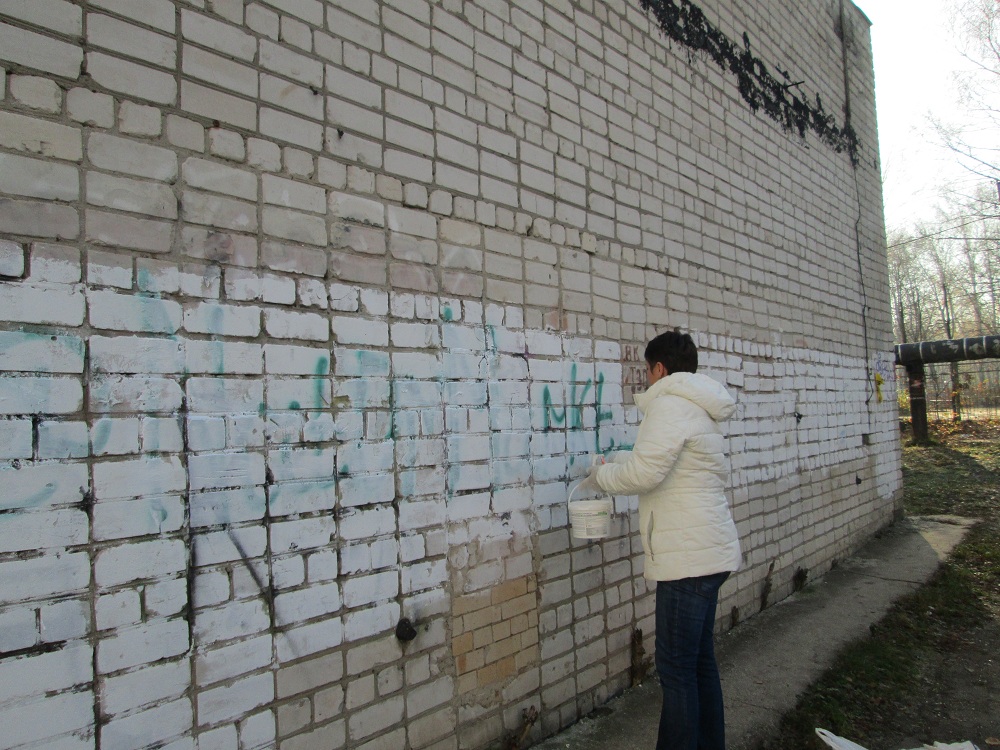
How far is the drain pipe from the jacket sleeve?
45.8ft

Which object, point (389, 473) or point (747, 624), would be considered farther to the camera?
point (747, 624)

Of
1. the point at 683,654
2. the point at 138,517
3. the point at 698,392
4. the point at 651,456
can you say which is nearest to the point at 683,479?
the point at 651,456

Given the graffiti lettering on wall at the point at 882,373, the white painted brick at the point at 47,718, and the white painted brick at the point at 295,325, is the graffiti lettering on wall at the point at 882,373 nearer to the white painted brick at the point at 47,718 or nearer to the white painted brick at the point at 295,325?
the white painted brick at the point at 295,325

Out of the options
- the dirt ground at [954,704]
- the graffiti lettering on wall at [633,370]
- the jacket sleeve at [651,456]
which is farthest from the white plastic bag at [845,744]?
the graffiti lettering on wall at [633,370]

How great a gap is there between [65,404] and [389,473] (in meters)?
1.09

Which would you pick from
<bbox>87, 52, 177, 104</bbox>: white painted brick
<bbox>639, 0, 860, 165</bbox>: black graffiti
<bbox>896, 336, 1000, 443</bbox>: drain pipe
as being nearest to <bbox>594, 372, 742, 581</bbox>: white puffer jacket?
<bbox>87, 52, 177, 104</bbox>: white painted brick

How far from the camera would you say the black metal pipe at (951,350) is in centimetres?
1403

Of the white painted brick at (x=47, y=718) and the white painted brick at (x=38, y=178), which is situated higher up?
the white painted brick at (x=38, y=178)

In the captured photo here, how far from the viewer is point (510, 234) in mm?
3123

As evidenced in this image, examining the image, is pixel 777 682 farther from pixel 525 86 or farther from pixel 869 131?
pixel 869 131

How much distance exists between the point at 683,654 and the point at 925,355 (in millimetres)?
15155

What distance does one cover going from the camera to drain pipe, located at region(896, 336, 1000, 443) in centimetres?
1412

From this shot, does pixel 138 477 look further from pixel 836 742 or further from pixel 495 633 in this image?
pixel 836 742

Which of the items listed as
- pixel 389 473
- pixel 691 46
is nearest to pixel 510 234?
pixel 389 473
